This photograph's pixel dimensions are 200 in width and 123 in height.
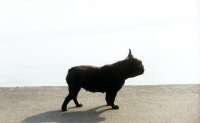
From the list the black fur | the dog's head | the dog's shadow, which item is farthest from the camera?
the dog's head

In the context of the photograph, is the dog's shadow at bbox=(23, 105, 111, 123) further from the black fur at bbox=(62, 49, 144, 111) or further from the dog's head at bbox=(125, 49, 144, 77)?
the dog's head at bbox=(125, 49, 144, 77)

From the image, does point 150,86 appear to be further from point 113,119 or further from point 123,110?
point 113,119

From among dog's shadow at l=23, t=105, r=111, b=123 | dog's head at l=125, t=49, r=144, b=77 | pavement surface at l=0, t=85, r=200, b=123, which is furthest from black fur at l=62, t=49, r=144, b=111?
pavement surface at l=0, t=85, r=200, b=123

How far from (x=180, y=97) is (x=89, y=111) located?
7.07ft

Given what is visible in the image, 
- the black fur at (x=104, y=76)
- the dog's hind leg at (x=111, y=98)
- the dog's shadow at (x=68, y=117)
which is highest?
the black fur at (x=104, y=76)

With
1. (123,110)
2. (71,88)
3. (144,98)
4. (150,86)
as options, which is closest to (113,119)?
(123,110)

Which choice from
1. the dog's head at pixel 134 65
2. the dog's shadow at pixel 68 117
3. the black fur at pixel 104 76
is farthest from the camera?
the dog's head at pixel 134 65

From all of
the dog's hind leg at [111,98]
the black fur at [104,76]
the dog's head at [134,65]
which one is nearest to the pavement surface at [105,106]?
the dog's hind leg at [111,98]

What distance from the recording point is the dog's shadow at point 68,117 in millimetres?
5922

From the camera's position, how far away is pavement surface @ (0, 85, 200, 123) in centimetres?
600

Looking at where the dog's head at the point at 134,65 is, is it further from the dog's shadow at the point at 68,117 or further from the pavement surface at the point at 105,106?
the dog's shadow at the point at 68,117

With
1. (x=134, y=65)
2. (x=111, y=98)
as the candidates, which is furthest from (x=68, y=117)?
(x=134, y=65)

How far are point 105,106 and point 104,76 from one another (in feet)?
2.37

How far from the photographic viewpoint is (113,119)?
594cm
